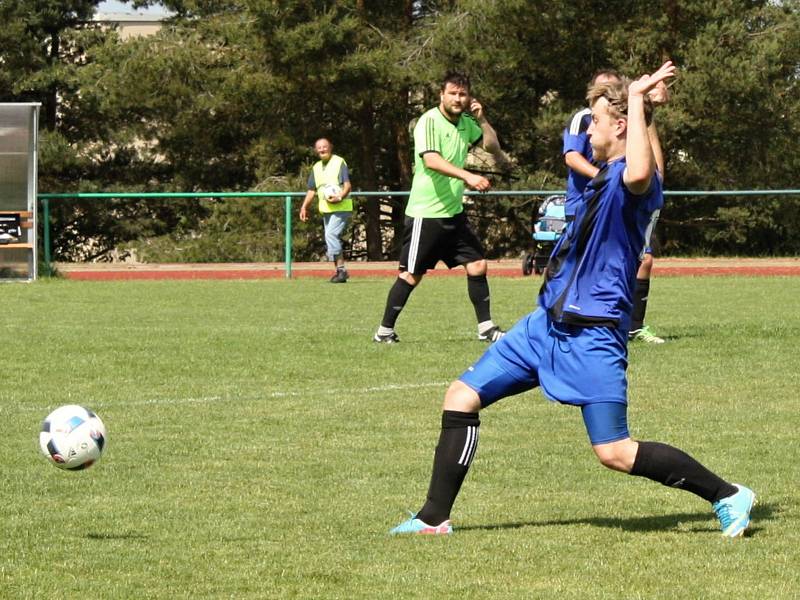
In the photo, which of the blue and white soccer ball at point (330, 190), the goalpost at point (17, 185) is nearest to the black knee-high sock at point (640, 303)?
the blue and white soccer ball at point (330, 190)

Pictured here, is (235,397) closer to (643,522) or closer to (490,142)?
(490,142)

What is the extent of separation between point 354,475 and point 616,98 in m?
2.47

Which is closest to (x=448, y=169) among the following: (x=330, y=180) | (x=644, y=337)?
(x=644, y=337)

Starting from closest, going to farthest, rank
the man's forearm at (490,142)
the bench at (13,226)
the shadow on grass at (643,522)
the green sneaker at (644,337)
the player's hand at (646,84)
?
the player's hand at (646,84) < the shadow on grass at (643,522) < the man's forearm at (490,142) < the green sneaker at (644,337) < the bench at (13,226)

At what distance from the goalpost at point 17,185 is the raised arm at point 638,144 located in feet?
58.3

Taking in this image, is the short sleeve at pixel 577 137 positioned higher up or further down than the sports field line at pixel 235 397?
higher up

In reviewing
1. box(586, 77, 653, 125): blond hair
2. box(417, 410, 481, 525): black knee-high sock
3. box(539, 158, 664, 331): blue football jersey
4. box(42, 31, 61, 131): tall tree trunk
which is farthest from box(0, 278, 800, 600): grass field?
box(42, 31, 61, 131): tall tree trunk

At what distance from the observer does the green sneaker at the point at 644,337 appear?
485 inches

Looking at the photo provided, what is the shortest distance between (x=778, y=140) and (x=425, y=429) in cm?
2569

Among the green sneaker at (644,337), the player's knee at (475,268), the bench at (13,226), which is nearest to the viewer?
the player's knee at (475,268)

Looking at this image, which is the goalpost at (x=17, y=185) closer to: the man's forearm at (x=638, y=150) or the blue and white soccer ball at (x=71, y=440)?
the blue and white soccer ball at (x=71, y=440)

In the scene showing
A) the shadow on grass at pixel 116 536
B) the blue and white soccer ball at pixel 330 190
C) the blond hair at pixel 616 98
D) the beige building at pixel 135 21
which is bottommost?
the shadow on grass at pixel 116 536

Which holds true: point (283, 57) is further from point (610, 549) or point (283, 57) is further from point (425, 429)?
point (610, 549)

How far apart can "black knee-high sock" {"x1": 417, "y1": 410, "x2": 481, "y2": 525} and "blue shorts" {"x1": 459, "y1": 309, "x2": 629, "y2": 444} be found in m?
0.22
